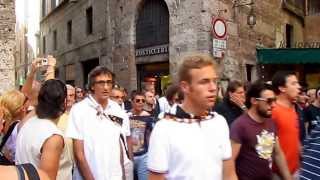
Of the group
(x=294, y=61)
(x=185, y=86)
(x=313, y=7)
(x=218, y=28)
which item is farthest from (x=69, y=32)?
(x=185, y=86)

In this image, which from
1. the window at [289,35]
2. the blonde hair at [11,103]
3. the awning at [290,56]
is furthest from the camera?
the window at [289,35]

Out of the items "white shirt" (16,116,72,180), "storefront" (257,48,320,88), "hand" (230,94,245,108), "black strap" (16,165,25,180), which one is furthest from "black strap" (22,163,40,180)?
"storefront" (257,48,320,88)

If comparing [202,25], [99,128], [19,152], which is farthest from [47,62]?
[202,25]

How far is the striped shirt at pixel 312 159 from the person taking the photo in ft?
9.08

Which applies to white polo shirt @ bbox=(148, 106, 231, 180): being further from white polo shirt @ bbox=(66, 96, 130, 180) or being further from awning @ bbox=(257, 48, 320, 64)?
awning @ bbox=(257, 48, 320, 64)

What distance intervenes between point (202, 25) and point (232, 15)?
144cm

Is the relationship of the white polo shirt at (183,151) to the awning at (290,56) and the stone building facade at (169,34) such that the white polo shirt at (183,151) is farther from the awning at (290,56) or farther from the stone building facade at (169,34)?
the awning at (290,56)

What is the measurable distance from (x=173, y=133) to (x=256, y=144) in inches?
60.7

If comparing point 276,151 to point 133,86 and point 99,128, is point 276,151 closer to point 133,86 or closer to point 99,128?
point 99,128

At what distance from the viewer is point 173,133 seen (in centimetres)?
287

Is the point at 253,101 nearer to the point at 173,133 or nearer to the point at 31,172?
the point at 173,133

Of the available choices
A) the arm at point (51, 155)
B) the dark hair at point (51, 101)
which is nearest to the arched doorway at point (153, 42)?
the dark hair at point (51, 101)

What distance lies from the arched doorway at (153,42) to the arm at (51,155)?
36.8 ft

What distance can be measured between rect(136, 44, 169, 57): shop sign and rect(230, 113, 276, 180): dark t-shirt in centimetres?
1063
